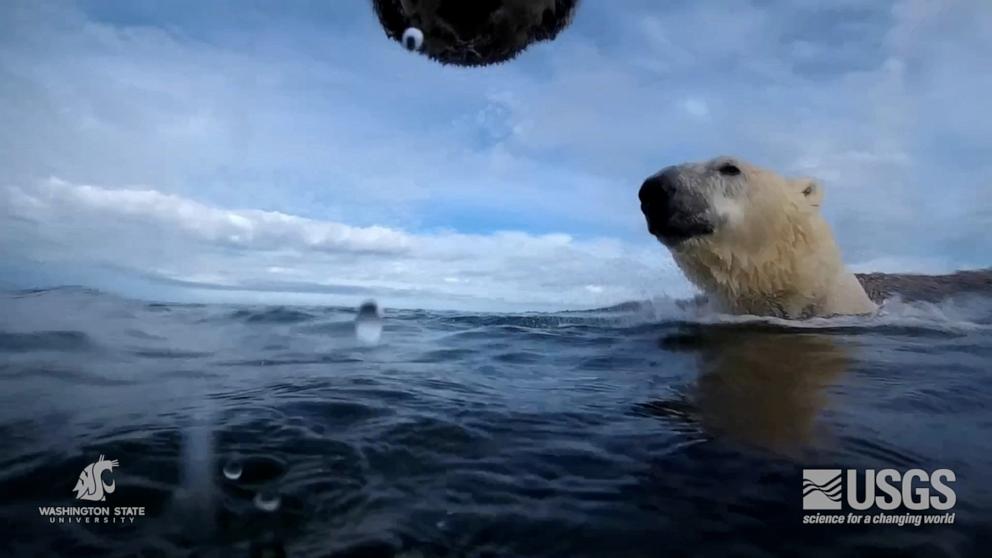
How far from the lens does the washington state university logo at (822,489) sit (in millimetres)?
1160

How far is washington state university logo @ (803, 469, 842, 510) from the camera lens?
1.16 meters

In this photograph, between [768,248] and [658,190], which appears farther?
[768,248]

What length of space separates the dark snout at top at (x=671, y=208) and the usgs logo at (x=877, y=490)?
6.48 ft

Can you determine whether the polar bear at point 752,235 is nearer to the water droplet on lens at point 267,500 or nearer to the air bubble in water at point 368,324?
the air bubble in water at point 368,324

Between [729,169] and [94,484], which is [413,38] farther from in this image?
[729,169]

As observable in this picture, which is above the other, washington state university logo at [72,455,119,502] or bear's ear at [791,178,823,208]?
bear's ear at [791,178,823,208]

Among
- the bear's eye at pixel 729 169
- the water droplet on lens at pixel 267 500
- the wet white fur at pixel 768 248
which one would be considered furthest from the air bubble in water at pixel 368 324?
the bear's eye at pixel 729 169

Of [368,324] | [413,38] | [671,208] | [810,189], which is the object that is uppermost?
[413,38]

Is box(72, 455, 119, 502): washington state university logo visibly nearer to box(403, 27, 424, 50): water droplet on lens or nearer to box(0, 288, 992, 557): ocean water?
box(0, 288, 992, 557): ocean water

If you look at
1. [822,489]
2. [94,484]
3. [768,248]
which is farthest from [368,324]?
[822,489]

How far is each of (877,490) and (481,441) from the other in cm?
87

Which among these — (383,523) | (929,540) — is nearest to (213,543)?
(383,523)

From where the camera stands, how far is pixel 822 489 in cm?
120

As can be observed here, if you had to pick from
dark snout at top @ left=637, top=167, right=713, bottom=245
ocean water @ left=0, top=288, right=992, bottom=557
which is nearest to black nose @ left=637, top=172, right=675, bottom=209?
dark snout at top @ left=637, top=167, right=713, bottom=245
